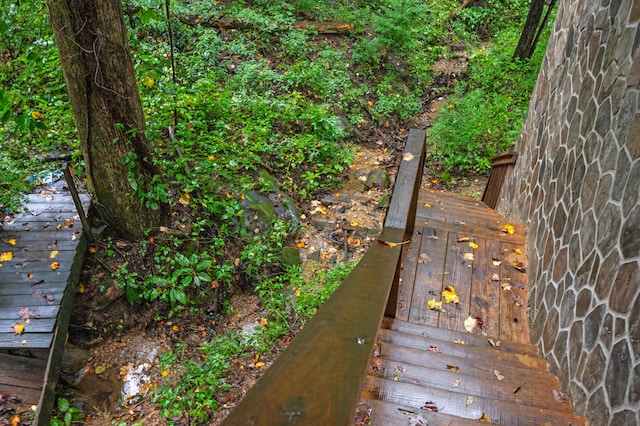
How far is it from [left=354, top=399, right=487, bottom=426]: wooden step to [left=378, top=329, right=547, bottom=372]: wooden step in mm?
719

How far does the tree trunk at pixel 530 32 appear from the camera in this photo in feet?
34.7

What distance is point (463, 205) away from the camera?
595 cm

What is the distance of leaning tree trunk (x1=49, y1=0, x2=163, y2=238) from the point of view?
4.03 meters

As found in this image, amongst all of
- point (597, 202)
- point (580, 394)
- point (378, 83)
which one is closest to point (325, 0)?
point (378, 83)

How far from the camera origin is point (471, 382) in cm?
286

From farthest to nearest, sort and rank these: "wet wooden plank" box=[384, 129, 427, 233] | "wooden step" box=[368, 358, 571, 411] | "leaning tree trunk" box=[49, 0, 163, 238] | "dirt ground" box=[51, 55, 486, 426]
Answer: "dirt ground" box=[51, 55, 486, 426] → "leaning tree trunk" box=[49, 0, 163, 238] → "wet wooden plank" box=[384, 129, 427, 233] → "wooden step" box=[368, 358, 571, 411]

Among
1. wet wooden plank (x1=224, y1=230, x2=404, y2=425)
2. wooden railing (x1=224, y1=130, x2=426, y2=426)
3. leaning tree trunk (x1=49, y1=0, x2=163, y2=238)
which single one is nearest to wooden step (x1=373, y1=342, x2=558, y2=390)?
wooden railing (x1=224, y1=130, x2=426, y2=426)

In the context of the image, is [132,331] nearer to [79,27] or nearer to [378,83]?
[79,27]

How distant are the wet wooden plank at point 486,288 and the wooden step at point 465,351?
41 cm

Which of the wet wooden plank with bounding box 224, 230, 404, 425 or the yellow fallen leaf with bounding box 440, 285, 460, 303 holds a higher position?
the wet wooden plank with bounding box 224, 230, 404, 425

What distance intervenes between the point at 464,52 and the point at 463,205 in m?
8.59

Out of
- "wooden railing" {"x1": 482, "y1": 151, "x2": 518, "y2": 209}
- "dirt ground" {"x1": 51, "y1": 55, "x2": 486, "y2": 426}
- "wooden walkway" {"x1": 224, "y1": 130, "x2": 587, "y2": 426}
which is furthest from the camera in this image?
"wooden railing" {"x1": 482, "y1": 151, "x2": 518, "y2": 209}

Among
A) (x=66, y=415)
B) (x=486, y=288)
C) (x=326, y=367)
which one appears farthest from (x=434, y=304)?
(x=66, y=415)

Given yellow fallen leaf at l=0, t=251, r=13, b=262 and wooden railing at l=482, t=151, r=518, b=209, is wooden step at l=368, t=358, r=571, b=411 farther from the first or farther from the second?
yellow fallen leaf at l=0, t=251, r=13, b=262
